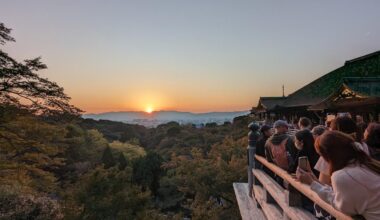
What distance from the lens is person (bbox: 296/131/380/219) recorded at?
78.4 inches

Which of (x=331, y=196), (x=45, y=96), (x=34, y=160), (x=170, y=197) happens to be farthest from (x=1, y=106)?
(x=170, y=197)

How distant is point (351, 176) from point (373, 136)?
1.97 metres

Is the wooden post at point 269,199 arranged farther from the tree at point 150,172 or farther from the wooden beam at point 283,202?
the tree at point 150,172

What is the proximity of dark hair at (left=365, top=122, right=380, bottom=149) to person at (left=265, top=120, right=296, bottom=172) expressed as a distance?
94 centimetres

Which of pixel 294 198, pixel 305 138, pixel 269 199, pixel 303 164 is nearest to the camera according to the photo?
pixel 303 164

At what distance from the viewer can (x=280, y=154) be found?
174 inches

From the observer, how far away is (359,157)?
212cm

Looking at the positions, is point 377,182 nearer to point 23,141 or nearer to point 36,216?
point 36,216

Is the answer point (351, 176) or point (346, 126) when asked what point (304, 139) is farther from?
point (351, 176)

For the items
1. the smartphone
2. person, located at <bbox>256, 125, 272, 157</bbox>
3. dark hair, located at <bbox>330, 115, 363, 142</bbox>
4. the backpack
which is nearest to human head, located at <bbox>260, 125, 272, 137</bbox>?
person, located at <bbox>256, 125, 272, 157</bbox>

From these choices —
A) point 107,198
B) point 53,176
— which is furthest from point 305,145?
point 53,176

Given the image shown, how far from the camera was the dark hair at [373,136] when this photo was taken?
3623 millimetres

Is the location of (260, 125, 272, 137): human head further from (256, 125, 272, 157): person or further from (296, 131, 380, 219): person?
(296, 131, 380, 219): person

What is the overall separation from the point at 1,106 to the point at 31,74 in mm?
2090
